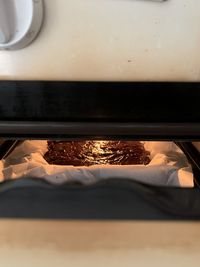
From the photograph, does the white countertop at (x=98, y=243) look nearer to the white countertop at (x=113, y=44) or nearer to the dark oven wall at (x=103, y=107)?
the dark oven wall at (x=103, y=107)

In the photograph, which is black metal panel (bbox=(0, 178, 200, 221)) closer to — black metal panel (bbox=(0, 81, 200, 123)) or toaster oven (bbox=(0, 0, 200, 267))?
toaster oven (bbox=(0, 0, 200, 267))

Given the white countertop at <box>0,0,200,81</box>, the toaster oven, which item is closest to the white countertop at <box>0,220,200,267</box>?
the toaster oven

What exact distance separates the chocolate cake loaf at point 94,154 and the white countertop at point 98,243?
36cm

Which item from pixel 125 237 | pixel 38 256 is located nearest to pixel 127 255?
pixel 125 237

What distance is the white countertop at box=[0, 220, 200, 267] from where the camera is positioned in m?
0.49

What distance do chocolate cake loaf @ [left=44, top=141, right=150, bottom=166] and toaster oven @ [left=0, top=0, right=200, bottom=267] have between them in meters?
0.28

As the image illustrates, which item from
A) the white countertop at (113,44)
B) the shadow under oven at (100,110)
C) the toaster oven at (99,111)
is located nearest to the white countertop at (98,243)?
the toaster oven at (99,111)

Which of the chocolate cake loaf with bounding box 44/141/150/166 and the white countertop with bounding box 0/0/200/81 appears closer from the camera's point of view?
the white countertop with bounding box 0/0/200/81

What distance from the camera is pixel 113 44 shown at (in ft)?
1.83

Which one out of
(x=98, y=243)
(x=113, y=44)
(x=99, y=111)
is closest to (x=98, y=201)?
(x=98, y=243)

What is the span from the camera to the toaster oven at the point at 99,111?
489 mm

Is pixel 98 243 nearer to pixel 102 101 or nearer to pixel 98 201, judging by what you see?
pixel 98 201

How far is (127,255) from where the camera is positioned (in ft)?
1.61

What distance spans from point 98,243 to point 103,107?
256mm
